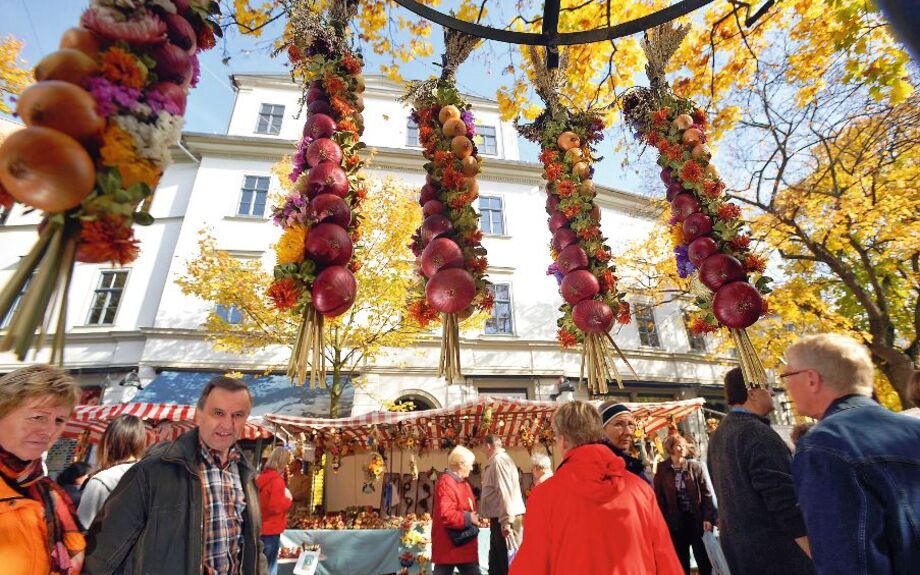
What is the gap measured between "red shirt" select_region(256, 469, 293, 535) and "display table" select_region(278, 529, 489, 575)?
1976mm

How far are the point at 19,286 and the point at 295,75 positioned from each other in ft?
7.15

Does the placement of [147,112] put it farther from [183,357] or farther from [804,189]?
[183,357]

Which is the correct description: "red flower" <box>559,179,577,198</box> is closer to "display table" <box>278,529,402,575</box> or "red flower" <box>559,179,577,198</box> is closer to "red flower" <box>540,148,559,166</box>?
"red flower" <box>540,148,559,166</box>

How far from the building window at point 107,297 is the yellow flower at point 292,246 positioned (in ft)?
48.1

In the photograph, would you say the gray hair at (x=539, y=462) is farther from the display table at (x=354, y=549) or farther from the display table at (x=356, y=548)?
the display table at (x=354, y=549)

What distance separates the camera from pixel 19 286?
0.91 meters

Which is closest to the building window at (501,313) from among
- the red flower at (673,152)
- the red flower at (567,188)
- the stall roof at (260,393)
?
the stall roof at (260,393)

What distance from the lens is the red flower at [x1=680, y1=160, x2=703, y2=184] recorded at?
2602 mm

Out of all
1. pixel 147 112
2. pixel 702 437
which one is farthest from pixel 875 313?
pixel 147 112

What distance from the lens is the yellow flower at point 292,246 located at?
1878 millimetres

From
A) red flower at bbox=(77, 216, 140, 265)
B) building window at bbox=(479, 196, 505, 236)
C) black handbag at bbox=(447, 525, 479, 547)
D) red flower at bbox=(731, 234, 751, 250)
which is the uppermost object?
building window at bbox=(479, 196, 505, 236)

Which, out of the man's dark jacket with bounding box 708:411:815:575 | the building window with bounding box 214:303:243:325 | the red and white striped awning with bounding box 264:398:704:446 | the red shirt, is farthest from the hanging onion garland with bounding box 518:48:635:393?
the building window with bounding box 214:303:243:325

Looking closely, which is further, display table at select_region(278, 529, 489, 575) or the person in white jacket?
display table at select_region(278, 529, 489, 575)

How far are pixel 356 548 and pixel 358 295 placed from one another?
20.5 ft
